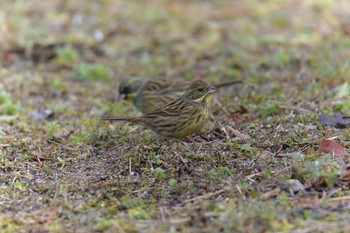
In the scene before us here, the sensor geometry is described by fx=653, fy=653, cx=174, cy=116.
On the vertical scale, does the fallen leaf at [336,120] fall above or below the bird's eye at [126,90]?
above

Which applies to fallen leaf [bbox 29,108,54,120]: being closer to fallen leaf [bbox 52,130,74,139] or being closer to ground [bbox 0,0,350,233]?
ground [bbox 0,0,350,233]

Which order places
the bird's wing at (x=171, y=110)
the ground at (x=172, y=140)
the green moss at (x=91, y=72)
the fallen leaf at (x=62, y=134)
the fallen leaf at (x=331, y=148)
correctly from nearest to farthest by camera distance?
the ground at (x=172, y=140)
the fallen leaf at (x=331, y=148)
the bird's wing at (x=171, y=110)
the fallen leaf at (x=62, y=134)
the green moss at (x=91, y=72)

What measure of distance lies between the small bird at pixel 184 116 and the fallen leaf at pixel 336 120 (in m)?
1.19

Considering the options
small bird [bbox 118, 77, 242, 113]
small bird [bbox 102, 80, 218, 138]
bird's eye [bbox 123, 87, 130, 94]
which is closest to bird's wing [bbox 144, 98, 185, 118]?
small bird [bbox 102, 80, 218, 138]

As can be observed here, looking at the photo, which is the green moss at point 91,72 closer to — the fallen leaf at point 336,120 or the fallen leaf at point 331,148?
the fallen leaf at point 336,120

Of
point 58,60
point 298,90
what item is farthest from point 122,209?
point 58,60

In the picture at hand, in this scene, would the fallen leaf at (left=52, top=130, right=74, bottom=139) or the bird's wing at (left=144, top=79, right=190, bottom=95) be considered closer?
the fallen leaf at (left=52, top=130, right=74, bottom=139)

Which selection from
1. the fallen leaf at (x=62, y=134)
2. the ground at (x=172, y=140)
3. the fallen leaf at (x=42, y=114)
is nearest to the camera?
the ground at (x=172, y=140)

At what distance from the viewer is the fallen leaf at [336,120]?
22.1ft

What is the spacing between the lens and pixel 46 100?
8.93m

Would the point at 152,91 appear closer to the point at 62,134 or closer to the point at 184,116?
the point at 62,134

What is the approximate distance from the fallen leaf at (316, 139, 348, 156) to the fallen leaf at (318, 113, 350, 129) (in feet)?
3.13

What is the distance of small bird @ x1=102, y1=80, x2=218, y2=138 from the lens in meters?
6.57

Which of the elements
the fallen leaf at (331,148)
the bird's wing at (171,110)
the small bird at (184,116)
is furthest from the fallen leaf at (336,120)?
the bird's wing at (171,110)
